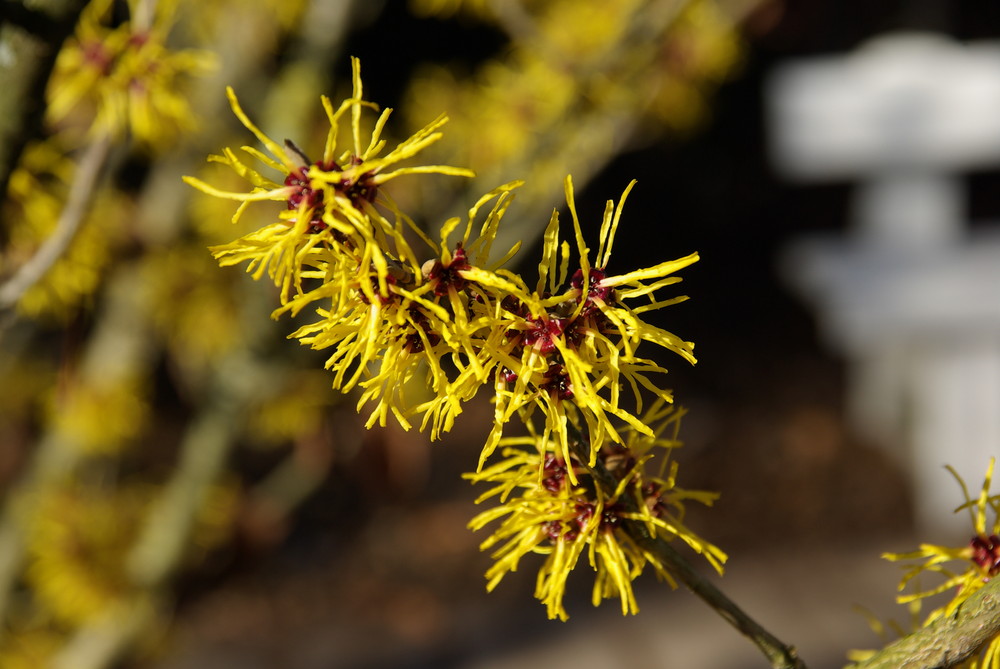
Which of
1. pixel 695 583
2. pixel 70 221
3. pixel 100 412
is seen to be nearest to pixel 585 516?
pixel 695 583

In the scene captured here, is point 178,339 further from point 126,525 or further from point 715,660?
point 715,660

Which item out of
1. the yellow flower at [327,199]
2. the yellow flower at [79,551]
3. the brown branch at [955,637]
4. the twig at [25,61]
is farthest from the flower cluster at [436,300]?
the yellow flower at [79,551]

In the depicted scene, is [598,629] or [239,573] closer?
[239,573]

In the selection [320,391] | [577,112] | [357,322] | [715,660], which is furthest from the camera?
[715,660]

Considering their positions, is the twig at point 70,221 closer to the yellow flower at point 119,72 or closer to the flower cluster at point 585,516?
the yellow flower at point 119,72

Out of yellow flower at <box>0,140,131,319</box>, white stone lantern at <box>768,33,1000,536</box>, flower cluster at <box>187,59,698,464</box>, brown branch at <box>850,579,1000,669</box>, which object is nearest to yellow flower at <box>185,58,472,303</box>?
flower cluster at <box>187,59,698,464</box>

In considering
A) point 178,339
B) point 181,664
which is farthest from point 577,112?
point 181,664

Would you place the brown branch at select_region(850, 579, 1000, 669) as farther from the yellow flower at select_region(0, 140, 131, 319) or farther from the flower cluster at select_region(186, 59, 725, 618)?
the yellow flower at select_region(0, 140, 131, 319)

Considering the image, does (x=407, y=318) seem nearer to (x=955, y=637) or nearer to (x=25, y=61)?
(x=955, y=637)
